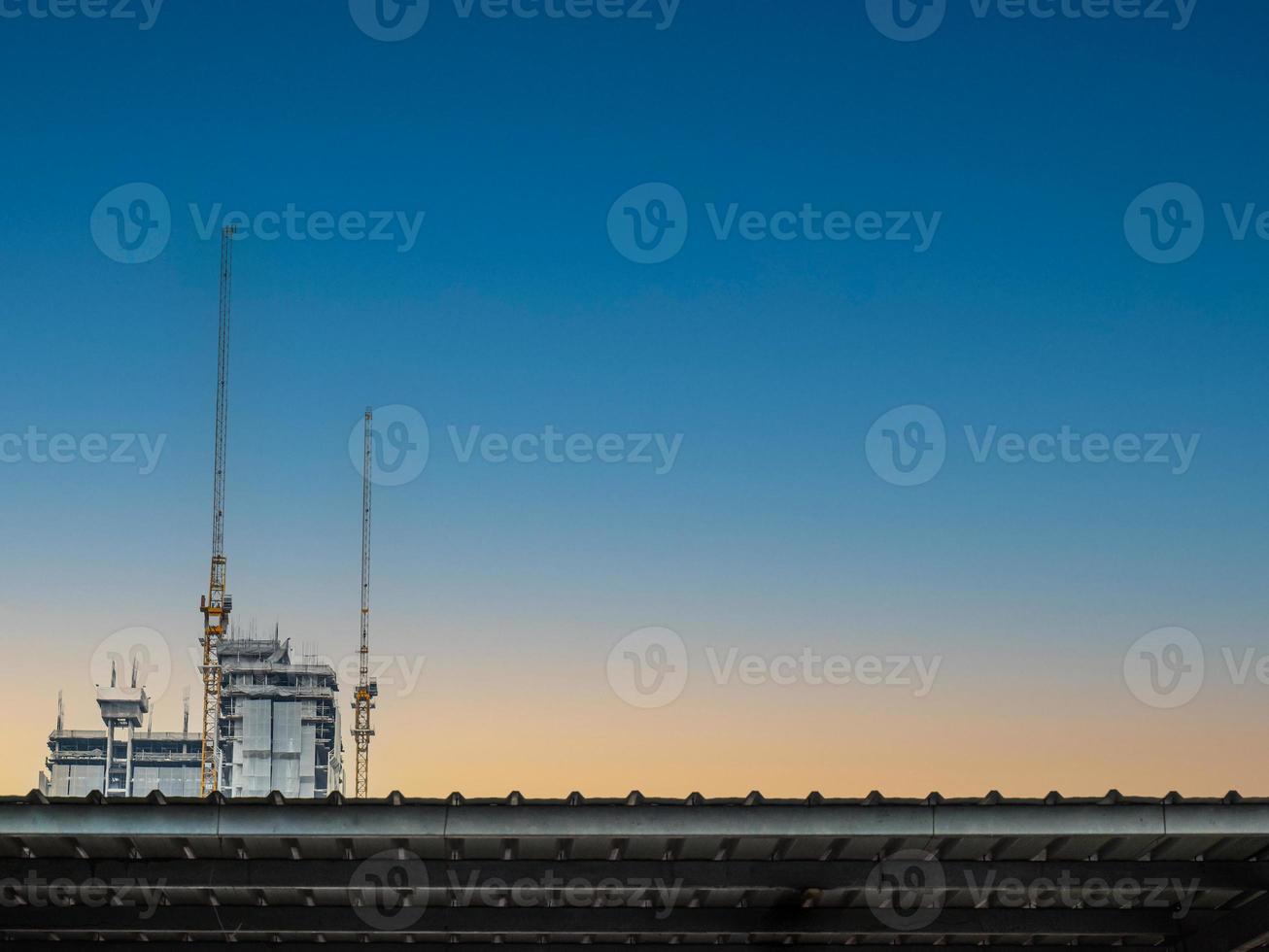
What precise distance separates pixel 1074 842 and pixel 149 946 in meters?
7.70

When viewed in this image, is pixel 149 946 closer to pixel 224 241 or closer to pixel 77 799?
pixel 77 799

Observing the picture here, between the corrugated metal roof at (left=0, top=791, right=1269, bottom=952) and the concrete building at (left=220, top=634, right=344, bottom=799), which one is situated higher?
the concrete building at (left=220, top=634, right=344, bottom=799)

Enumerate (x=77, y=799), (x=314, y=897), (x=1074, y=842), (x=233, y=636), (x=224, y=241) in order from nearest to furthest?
(x=77, y=799) → (x=1074, y=842) → (x=314, y=897) → (x=224, y=241) → (x=233, y=636)

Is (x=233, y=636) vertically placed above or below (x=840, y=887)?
above

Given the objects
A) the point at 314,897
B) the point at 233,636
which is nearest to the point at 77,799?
the point at 314,897

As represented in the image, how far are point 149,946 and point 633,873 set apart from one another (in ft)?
15.0

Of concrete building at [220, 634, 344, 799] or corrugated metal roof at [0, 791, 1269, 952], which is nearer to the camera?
corrugated metal roof at [0, 791, 1269, 952]

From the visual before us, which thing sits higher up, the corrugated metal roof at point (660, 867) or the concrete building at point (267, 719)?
the concrete building at point (267, 719)

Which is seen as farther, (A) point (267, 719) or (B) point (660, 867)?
(A) point (267, 719)

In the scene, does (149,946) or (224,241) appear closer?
(149,946)

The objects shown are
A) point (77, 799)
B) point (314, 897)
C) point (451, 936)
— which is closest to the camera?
point (77, 799)

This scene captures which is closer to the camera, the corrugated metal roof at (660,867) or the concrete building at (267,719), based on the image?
the corrugated metal roof at (660,867)

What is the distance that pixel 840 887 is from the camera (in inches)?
477

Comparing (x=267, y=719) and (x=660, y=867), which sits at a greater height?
(x=267, y=719)
